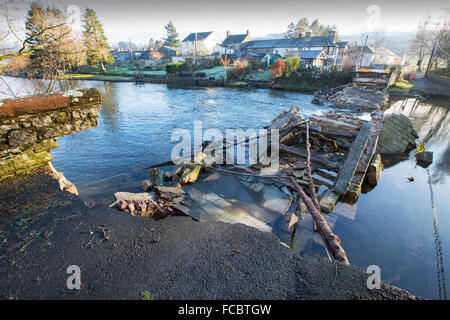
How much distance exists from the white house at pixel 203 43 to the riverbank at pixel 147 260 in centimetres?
7393

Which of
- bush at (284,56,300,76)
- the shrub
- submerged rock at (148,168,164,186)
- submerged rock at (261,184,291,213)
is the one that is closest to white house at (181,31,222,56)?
the shrub

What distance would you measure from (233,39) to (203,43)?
417 inches

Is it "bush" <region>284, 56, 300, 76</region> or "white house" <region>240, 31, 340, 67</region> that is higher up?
"white house" <region>240, 31, 340, 67</region>

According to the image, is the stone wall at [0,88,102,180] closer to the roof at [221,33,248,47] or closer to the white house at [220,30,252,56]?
the white house at [220,30,252,56]

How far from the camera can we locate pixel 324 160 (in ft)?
27.5

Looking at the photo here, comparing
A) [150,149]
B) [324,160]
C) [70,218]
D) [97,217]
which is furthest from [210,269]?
[150,149]

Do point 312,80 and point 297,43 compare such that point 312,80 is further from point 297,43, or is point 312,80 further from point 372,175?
point 372,175

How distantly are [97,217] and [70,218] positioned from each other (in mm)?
450

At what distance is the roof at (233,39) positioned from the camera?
229 ft

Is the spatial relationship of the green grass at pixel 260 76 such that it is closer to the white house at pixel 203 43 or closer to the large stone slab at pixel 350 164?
→ the white house at pixel 203 43

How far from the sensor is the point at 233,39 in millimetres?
71250

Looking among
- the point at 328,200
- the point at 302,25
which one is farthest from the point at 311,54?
the point at 328,200

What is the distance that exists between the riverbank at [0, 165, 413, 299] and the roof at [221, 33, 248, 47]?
77.2 metres

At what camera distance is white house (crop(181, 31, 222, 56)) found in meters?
70.2
